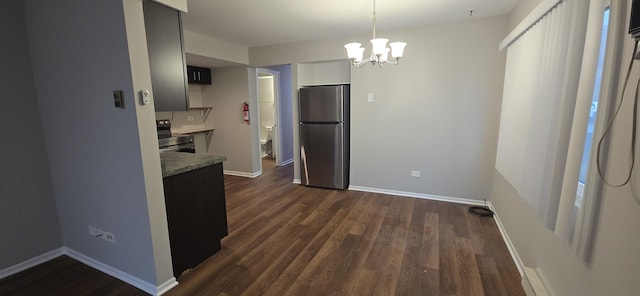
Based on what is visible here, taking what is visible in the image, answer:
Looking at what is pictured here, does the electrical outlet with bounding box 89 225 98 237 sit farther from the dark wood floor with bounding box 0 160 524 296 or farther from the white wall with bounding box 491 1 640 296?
the white wall with bounding box 491 1 640 296

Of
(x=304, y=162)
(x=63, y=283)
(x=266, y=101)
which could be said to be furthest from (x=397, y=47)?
(x=266, y=101)

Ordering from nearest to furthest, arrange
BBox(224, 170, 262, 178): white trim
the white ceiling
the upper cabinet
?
1. the upper cabinet
2. the white ceiling
3. BBox(224, 170, 262, 178): white trim

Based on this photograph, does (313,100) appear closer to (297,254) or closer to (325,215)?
(325,215)

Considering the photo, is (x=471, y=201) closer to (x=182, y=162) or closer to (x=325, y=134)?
(x=325, y=134)

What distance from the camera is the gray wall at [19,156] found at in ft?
6.54

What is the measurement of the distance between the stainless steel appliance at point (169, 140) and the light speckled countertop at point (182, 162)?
186 cm

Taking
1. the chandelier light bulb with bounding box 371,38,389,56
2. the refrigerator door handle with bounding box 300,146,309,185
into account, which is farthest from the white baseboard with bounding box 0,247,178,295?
the refrigerator door handle with bounding box 300,146,309,185

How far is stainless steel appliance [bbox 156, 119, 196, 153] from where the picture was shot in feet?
13.1

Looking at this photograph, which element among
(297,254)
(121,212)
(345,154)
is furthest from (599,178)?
(345,154)

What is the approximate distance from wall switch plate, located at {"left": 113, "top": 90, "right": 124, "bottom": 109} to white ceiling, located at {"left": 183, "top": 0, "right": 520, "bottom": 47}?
1.34 m

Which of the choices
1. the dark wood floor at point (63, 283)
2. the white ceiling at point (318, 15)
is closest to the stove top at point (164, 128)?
the white ceiling at point (318, 15)

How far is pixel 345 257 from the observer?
230cm

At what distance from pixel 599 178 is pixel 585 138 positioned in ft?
0.69

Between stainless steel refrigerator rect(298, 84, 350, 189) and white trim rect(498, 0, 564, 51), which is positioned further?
stainless steel refrigerator rect(298, 84, 350, 189)
